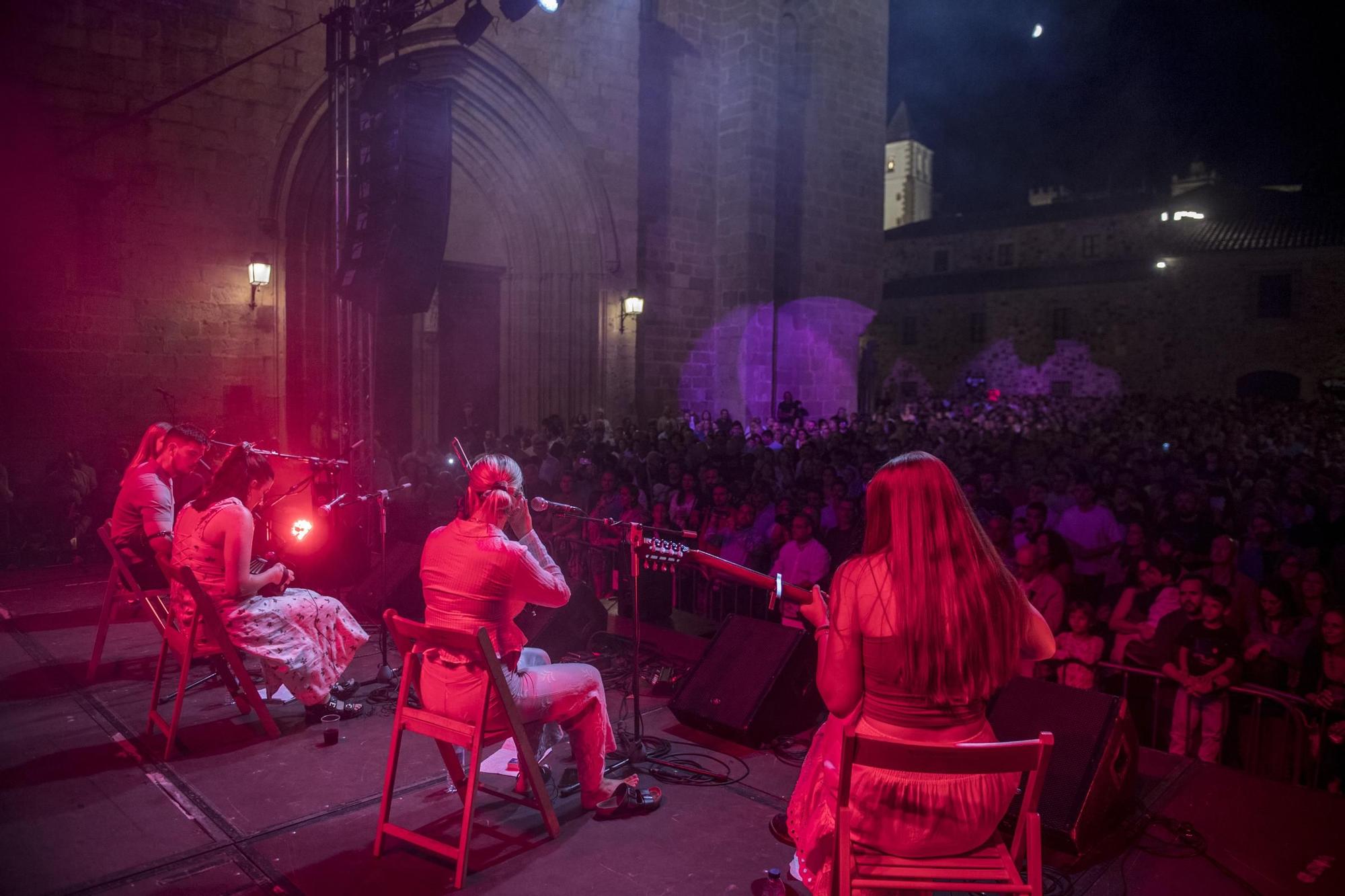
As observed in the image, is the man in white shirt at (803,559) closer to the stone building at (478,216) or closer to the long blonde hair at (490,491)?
the long blonde hair at (490,491)

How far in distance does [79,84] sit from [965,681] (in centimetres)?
1126

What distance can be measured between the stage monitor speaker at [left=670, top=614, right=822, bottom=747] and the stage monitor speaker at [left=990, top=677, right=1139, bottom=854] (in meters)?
1.04

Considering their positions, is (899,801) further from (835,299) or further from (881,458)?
(835,299)

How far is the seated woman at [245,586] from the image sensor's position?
4207mm

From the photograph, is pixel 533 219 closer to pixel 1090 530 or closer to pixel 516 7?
pixel 516 7

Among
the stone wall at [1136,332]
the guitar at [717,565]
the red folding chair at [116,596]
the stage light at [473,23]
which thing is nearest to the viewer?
the guitar at [717,565]

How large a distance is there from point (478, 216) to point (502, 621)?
37.1ft

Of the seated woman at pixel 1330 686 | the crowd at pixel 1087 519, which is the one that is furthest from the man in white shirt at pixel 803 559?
the seated woman at pixel 1330 686

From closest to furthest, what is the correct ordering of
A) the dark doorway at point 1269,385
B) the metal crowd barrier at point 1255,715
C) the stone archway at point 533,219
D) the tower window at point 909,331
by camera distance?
the metal crowd barrier at point 1255,715 < the stone archway at point 533,219 < the dark doorway at point 1269,385 < the tower window at point 909,331

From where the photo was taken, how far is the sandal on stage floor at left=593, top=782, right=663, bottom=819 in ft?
11.9

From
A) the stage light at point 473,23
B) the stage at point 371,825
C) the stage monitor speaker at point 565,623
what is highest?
the stage light at point 473,23

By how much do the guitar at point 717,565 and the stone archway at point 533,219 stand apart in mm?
8851

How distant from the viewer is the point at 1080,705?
3502 mm

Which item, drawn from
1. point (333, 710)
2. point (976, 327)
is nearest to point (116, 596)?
point (333, 710)
